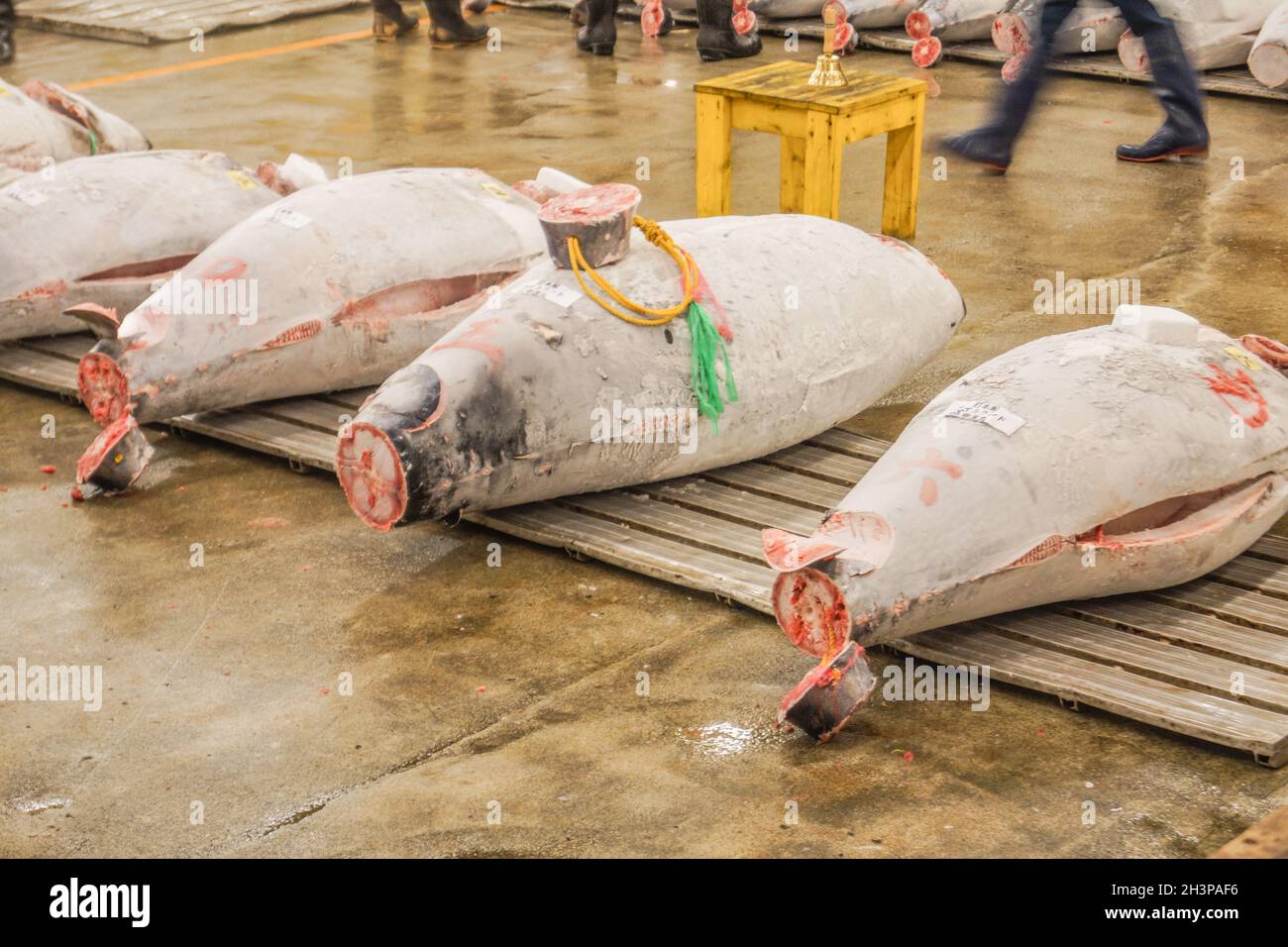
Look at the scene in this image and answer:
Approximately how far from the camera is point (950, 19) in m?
9.19

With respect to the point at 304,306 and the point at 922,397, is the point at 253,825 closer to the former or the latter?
the point at 304,306

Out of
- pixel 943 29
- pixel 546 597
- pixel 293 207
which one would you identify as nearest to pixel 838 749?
pixel 546 597

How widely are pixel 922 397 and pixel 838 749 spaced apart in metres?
1.94

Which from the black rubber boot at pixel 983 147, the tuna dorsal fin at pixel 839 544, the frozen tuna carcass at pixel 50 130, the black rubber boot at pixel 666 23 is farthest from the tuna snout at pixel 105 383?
the black rubber boot at pixel 666 23

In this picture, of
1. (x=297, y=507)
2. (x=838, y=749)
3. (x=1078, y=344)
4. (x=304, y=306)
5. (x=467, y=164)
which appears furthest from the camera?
(x=467, y=164)

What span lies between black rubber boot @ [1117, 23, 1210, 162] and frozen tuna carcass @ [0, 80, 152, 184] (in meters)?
4.20

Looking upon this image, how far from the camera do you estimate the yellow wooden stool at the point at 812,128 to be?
589 centimetres

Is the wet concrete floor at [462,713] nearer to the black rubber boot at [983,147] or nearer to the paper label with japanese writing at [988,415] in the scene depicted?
the paper label with japanese writing at [988,415]

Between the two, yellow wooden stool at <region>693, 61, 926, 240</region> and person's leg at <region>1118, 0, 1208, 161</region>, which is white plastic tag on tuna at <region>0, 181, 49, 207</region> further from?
person's leg at <region>1118, 0, 1208, 161</region>

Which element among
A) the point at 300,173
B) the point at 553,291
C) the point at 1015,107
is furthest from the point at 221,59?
the point at 553,291

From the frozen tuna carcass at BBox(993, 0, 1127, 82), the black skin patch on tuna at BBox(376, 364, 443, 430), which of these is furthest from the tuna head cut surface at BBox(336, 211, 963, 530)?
the frozen tuna carcass at BBox(993, 0, 1127, 82)

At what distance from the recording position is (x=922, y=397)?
493cm

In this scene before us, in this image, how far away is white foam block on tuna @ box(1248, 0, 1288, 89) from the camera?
312 inches

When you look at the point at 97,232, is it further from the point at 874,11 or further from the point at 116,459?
the point at 874,11
